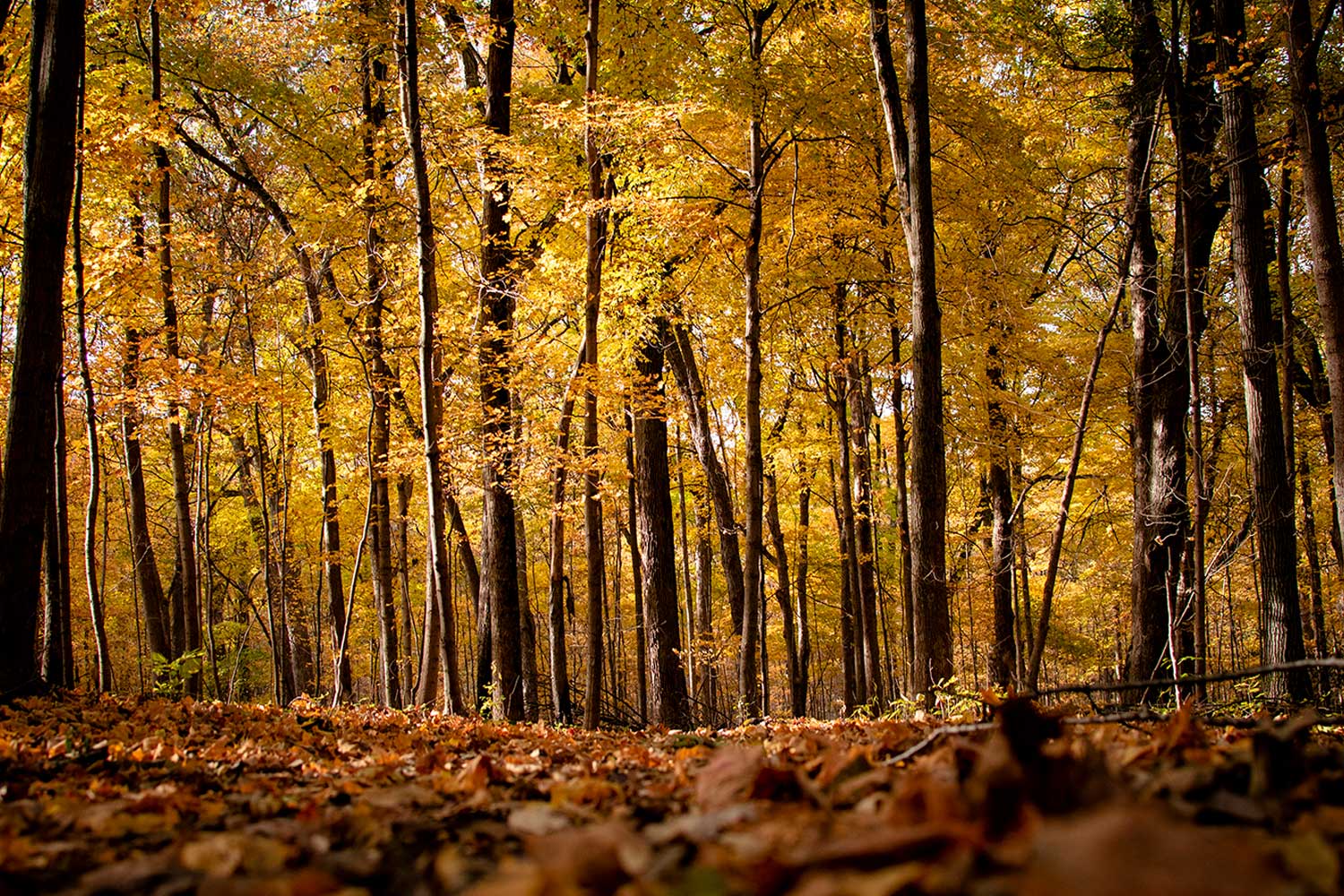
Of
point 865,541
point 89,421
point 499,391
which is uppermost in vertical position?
point 499,391

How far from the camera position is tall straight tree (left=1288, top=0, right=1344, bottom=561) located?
22.4ft

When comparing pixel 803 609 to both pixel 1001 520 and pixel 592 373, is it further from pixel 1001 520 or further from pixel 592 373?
pixel 592 373

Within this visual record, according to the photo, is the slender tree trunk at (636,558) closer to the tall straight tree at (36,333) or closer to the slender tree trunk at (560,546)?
the slender tree trunk at (560,546)

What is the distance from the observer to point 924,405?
757cm

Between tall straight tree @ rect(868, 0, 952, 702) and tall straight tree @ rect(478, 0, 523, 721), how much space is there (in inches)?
190

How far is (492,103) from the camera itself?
1153 cm

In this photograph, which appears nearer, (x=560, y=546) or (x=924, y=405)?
(x=924, y=405)

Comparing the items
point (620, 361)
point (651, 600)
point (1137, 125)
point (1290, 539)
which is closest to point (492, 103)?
point (620, 361)

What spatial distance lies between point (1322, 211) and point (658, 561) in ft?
28.9

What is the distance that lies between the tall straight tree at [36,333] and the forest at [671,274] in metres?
0.02

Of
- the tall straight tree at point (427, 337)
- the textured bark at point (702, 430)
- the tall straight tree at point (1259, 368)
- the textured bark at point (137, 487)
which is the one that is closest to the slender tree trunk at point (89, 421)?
the textured bark at point (137, 487)

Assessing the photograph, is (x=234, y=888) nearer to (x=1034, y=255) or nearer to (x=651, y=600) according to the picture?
(x=651, y=600)

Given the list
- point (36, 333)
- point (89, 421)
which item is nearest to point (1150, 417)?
point (36, 333)

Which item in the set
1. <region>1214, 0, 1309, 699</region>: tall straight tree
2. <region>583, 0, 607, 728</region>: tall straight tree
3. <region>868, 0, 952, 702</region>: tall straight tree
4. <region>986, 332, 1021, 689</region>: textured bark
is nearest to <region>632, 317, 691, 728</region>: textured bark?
<region>583, 0, 607, 728</region>: tall straight tree
